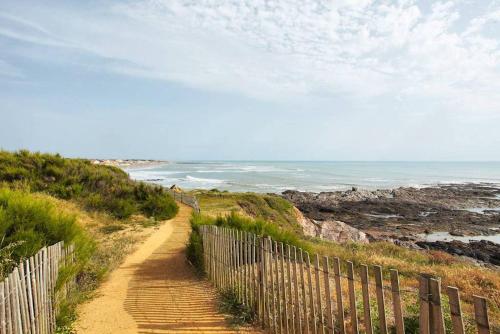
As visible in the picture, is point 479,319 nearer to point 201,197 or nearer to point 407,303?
point 407,303

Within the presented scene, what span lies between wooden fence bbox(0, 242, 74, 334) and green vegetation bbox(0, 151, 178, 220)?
12960mm

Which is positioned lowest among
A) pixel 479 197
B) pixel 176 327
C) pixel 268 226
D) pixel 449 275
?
pixel 479 197

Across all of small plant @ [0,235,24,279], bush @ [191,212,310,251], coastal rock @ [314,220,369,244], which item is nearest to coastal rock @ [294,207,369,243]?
coastal rock @ [314,220,369,244]

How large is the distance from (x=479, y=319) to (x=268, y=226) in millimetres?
8392

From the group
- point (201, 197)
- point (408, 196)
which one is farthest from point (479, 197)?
point (201, 197)

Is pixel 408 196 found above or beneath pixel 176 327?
beneath

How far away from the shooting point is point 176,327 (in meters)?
6.31

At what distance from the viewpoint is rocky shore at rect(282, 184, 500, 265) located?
2494cm

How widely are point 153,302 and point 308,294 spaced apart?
3.70m

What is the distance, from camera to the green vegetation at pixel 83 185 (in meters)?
19.3

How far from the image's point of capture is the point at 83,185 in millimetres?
21188

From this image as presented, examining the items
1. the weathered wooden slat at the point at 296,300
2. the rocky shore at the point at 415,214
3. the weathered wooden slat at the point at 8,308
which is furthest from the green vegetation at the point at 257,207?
the weathered wooden slat at the point at 8,308

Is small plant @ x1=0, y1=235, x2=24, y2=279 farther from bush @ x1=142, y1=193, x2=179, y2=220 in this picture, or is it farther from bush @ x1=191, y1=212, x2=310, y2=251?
bush @ x1=142, y1=193, x2=179, y2=220

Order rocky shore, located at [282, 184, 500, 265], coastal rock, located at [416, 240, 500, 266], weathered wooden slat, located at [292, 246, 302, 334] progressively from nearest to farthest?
weathered wooden slat, located at [292, 246, 302, 334]
coastal rock, located at [416, 240, 500, 266]
rocky shore, located at [282, 184, 500, 265]
